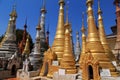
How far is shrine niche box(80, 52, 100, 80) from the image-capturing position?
1162cm

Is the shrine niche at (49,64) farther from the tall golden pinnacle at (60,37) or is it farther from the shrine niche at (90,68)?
the shrine niche at (90,68)

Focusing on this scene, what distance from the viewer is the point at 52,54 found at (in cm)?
1689

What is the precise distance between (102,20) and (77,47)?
504 inches

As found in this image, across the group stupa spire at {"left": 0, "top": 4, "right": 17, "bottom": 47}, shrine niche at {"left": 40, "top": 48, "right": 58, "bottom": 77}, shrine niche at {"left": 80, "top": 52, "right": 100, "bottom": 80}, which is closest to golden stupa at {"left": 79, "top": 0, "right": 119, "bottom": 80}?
shrine niche at {"left": 80, "top": 52, "right": 100, "bottom": 80}

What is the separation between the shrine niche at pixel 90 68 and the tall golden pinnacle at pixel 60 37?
4767 mm

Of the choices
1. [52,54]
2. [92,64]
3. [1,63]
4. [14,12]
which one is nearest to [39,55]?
[52,54]

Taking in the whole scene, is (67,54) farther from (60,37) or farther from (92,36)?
(60,37)

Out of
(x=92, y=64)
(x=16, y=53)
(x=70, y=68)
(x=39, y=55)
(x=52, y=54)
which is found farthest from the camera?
(x=16, y=53)

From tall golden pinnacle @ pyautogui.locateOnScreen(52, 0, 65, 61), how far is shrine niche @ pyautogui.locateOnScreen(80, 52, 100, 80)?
4.77 m

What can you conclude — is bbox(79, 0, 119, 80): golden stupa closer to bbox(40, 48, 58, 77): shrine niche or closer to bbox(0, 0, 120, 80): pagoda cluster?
bbox(0, 0, 120, 80): pagoda cluster

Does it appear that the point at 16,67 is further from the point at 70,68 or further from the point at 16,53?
the point at 70,68

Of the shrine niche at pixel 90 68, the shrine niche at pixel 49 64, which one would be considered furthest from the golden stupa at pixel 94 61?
the shrine niche at pixel 49 64

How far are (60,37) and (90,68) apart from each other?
642 cm

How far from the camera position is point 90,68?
1280 cm
